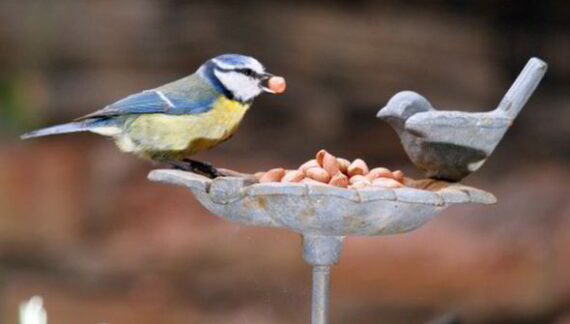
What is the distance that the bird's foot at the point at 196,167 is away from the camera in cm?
215

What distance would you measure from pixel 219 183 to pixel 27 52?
243 centimetres

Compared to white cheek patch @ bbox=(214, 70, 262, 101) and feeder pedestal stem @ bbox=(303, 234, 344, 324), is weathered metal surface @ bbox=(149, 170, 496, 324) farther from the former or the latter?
white cheek patch @ bbox=(214, 70, 262, 101)

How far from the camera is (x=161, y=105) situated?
7.15ft

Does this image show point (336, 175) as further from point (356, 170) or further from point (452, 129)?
point (452, 129)

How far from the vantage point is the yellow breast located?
2176mm

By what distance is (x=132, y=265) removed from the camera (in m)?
4.20

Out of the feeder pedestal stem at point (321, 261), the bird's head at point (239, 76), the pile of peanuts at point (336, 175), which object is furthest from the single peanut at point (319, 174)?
the bird's head at point (239, 76)

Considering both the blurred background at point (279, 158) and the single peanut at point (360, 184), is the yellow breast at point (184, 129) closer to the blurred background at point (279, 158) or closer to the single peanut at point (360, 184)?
the single peanut at point (360, 184)

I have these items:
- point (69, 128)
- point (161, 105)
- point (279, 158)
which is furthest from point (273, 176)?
point (279, 158)

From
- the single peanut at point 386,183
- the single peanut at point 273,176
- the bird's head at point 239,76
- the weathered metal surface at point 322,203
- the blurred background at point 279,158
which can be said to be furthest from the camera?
the blurred background at point 279,158

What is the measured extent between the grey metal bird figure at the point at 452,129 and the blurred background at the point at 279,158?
1863mm

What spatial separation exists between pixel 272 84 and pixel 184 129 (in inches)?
7.4

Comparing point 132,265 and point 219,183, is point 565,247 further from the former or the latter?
point 219,183

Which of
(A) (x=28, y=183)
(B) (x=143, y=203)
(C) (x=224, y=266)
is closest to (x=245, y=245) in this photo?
(C) (x=224, y=266)
